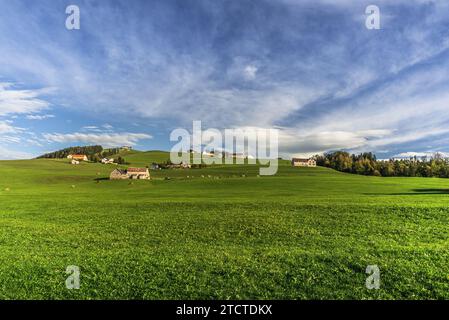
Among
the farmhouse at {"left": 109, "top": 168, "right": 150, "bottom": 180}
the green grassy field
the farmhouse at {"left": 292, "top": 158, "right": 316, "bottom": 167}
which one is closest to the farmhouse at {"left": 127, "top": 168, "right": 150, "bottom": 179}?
the farmhouse at {"left": 109, "top": 168, "right": 150, "bottom": 180}

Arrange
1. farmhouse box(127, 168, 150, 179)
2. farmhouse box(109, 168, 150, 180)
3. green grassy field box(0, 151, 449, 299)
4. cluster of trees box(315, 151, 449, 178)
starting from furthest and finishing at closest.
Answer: cluster of trees box(315, 151, 449, 178), farmhouse box(127, 168, 150, 179), farmhouse box(109, 168, 150, 180), green grassy field box(0, 151, 449, 299)

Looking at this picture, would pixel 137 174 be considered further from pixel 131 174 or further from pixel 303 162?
pixel 303 162

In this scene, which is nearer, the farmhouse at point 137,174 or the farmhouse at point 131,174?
the farmhouse at point 131,174

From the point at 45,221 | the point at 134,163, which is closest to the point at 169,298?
the point at 45,221

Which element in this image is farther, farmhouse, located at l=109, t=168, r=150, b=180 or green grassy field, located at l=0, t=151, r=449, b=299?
farmhouse, located at l=109, t=168, r=150, b=180

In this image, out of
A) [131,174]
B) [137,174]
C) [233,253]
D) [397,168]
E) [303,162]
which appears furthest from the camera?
[303,162]

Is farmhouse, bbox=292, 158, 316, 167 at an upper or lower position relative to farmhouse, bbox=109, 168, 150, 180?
upper

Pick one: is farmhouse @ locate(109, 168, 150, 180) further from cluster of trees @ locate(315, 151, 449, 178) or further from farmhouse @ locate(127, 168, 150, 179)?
cluster of trees @ locate(315, 151, 449, 178)

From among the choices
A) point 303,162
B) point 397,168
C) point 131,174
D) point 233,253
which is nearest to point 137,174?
point 131,174

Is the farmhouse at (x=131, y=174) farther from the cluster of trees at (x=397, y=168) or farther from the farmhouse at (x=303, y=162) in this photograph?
the cluster of trees at (x=397, y=168)

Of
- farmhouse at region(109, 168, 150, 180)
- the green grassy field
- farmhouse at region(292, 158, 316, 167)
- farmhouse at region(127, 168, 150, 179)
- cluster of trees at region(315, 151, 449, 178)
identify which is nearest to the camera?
the green grassy field

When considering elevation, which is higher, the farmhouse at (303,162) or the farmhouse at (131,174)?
the farmhouse at (303,162)

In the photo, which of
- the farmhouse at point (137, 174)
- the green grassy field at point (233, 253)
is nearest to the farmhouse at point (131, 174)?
the farmhouse at point (137, 174)
